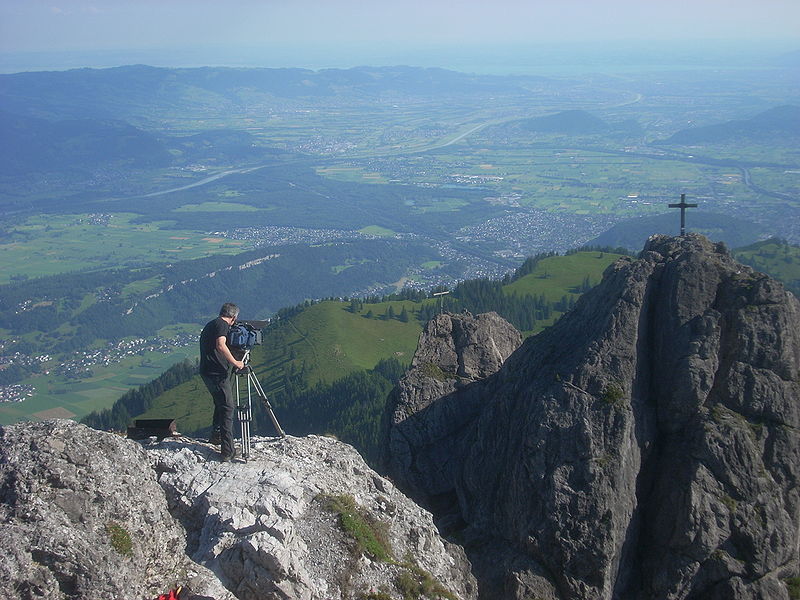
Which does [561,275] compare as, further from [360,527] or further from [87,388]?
[360,527]

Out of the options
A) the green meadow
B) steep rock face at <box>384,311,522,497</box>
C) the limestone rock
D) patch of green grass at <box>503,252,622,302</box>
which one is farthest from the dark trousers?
patch of green grass at <box>503,252,622,302</box>

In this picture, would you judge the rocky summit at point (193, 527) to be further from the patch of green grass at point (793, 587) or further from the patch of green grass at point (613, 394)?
→ the patch of green grass at point (793, 587)

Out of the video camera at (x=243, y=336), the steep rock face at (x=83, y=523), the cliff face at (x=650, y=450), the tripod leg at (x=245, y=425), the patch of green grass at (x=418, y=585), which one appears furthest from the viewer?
the cliff face at (x=650, y=450)

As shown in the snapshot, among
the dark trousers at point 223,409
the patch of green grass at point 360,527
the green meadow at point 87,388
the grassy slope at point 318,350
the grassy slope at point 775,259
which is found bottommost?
the green meadow at point 87,388

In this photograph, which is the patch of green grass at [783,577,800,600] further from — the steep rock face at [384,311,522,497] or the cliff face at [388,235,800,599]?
the steep rock face at [384,311,522,497]

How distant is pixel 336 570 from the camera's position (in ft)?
61.4

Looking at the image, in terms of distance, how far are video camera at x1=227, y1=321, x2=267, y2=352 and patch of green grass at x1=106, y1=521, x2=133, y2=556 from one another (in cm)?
579

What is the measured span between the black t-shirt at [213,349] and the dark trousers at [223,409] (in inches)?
7.4

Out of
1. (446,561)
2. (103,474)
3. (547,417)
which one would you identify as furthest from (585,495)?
(103,474)

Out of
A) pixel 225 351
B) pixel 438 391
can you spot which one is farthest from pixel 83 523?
pixel 438 391

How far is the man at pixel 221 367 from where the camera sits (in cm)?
2056

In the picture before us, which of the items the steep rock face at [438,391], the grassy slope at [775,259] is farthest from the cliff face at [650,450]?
the grassy slope at [775,259]

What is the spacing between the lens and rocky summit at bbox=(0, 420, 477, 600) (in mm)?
15609

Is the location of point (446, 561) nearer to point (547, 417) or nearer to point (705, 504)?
point (547, 417)
